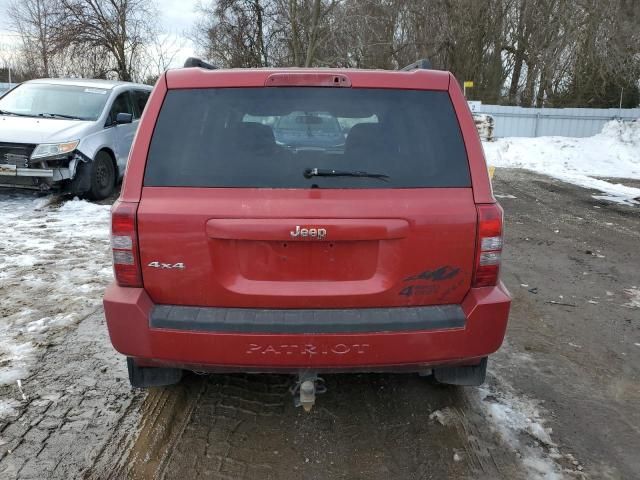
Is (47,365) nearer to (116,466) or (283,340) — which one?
(116,466)

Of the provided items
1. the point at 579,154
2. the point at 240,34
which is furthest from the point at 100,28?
the point at 579,154

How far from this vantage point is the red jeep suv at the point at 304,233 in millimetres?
2477

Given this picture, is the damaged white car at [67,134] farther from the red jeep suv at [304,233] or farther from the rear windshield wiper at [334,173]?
the rear windshield wiper at [334,173]

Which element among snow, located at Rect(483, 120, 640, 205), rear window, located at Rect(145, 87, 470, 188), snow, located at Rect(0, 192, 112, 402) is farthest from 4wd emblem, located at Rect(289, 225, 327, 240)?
snow, located at Rect(483, 120, 640, 205)

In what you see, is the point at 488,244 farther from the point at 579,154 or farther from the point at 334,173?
the point at 579,154

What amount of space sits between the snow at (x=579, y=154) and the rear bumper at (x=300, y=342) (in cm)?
1302

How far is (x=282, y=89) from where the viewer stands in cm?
262

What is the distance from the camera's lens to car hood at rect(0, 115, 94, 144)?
798 centimetres

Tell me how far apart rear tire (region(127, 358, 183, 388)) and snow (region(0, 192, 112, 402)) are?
0.83 m

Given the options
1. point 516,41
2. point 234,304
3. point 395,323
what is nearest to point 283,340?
point 234,304

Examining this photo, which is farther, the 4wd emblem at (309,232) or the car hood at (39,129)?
the car hood at (39,129)

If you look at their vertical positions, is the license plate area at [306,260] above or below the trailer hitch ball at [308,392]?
above

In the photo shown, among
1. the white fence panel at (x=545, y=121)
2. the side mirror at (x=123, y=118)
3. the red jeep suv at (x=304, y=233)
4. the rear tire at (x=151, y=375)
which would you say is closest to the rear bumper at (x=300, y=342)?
the red jeep suv at (x=304, y=233)

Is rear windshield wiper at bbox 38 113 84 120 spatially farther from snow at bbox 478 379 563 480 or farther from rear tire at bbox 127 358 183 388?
snow at bbox 478 379 563 480
